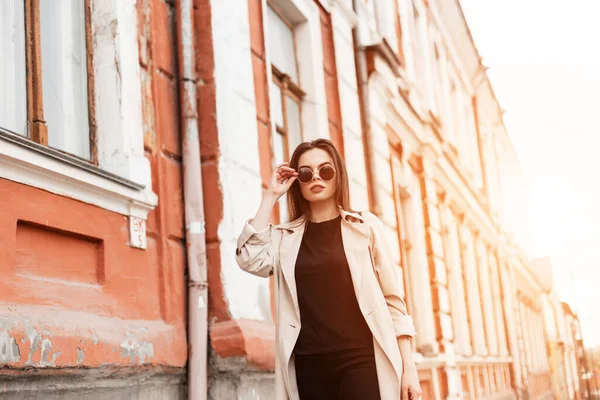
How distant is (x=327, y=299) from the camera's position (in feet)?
10.2

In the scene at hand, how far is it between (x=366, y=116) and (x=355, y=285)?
5.76m

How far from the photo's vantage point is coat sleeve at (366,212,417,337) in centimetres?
315

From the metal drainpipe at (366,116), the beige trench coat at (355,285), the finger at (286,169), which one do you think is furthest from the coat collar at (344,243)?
the metal drainpipe at (366,116)

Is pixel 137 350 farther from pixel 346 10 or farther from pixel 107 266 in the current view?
pixel 346 10

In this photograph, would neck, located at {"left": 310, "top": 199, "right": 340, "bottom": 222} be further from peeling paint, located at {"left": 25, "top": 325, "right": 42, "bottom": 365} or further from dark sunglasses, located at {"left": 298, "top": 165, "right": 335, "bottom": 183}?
peeling paint, located at {"left": 25, "top": 325, "right": 42, "bottom": 365}

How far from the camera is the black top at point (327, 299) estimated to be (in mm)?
3020

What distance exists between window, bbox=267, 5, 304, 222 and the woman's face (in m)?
2.97

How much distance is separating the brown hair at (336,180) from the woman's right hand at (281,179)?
1.5 inches

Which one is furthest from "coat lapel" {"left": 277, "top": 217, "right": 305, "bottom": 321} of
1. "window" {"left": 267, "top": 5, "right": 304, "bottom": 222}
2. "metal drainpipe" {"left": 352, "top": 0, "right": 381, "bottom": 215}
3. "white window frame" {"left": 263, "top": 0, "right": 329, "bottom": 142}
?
"metal drainpipe" {"left": 352, "top": 0, "right": 381, "bottom": 215}

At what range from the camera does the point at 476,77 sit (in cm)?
1841

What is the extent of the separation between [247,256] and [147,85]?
1.69 m

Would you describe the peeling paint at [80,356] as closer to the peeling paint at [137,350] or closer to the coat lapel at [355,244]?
the peeling paint at [137,350]

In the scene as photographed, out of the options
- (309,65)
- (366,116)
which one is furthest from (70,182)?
(366,116)

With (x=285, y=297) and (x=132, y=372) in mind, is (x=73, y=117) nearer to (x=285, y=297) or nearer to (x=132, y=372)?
(x=132, y=372)
